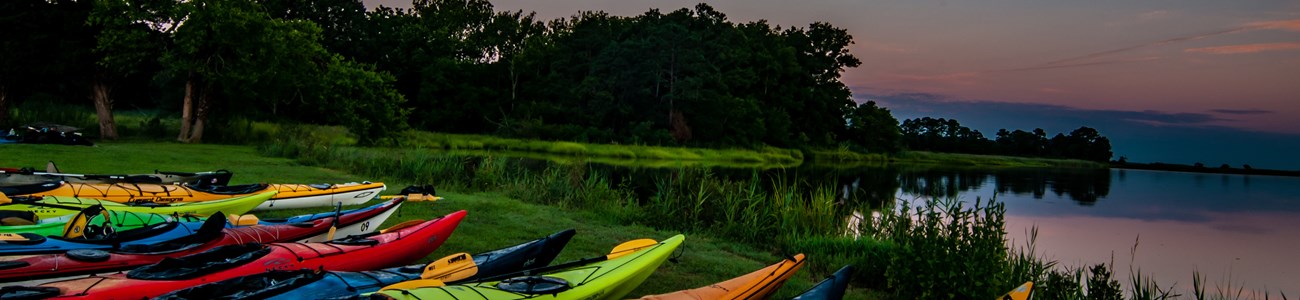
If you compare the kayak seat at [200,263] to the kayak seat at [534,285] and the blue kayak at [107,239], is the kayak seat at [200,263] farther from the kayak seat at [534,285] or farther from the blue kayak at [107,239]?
the kayak seat at [534,285]

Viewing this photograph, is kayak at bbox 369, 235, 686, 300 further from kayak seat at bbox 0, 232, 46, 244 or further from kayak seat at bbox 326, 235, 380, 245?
kayak seat at bbox 0, 232, 46, 244

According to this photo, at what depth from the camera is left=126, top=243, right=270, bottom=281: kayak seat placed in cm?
393

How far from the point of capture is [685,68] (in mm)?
44719

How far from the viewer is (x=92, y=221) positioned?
5.33 meters

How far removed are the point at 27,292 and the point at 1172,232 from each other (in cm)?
1539

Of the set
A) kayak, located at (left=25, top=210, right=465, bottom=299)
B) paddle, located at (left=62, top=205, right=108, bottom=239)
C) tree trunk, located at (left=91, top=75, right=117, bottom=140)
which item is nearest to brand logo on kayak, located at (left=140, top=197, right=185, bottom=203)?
paddle, located at (left=62, top=205, right=108, bottom=239)

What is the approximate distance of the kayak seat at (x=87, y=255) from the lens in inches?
164

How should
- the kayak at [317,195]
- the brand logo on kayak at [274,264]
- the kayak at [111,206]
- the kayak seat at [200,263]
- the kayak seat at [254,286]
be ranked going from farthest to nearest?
the kayak at [317,195] < the kayak at [111,206] < the brand logo on kayak at [274,264] < the kayak seat at [200,263] < the kayak seat at [254,286]

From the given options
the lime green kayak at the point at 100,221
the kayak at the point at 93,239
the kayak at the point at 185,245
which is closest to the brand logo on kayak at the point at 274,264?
the kayak at the point at 185,245

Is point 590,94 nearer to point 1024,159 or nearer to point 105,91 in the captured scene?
point 105,91

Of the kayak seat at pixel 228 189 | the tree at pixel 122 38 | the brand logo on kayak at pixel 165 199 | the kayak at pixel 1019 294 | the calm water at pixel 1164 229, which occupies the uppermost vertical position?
the tree at pixel 122 38

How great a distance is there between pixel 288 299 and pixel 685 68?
41765 millimetres

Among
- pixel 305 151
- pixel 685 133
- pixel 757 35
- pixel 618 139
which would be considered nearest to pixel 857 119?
pixel 757 35

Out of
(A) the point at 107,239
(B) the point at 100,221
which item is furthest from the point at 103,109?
(A) the point at 107,239
